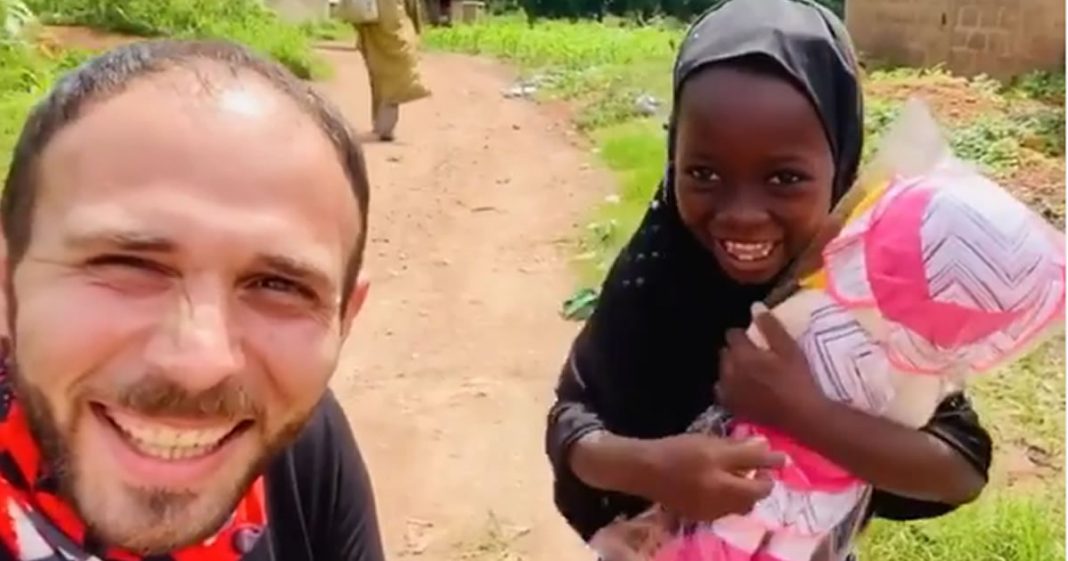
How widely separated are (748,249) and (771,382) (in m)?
0.15

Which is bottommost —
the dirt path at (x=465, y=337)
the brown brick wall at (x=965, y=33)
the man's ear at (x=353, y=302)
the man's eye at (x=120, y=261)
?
the brown brick wall at (x=965, y=33)

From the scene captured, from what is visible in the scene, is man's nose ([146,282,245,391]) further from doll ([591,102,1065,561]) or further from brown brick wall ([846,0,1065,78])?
brown brick wall ([846,0,1065,78])

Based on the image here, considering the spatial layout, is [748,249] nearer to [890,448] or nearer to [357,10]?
[890,448]

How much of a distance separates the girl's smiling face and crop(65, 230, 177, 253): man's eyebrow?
673mm

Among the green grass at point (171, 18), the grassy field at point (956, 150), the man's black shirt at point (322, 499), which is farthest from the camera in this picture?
the green grass at point (171, 18)

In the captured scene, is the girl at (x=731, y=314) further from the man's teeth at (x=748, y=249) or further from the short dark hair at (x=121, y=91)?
the short dark hair at (x=121, y=91)

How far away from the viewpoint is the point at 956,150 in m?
7.71

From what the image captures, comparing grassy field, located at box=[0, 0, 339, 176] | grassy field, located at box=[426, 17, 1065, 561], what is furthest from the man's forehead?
grassy field, located at box=[0, 0, 339, 176]

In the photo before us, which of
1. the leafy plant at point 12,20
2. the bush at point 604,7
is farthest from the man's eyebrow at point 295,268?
the bush at point 604,7

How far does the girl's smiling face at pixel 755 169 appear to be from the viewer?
1.64 metres

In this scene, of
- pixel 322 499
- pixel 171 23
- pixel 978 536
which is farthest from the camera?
pixel 171 23

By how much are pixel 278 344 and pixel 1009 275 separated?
0.73 m

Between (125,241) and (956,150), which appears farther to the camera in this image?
(956,150)

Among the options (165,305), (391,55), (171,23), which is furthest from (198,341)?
(171,23)
